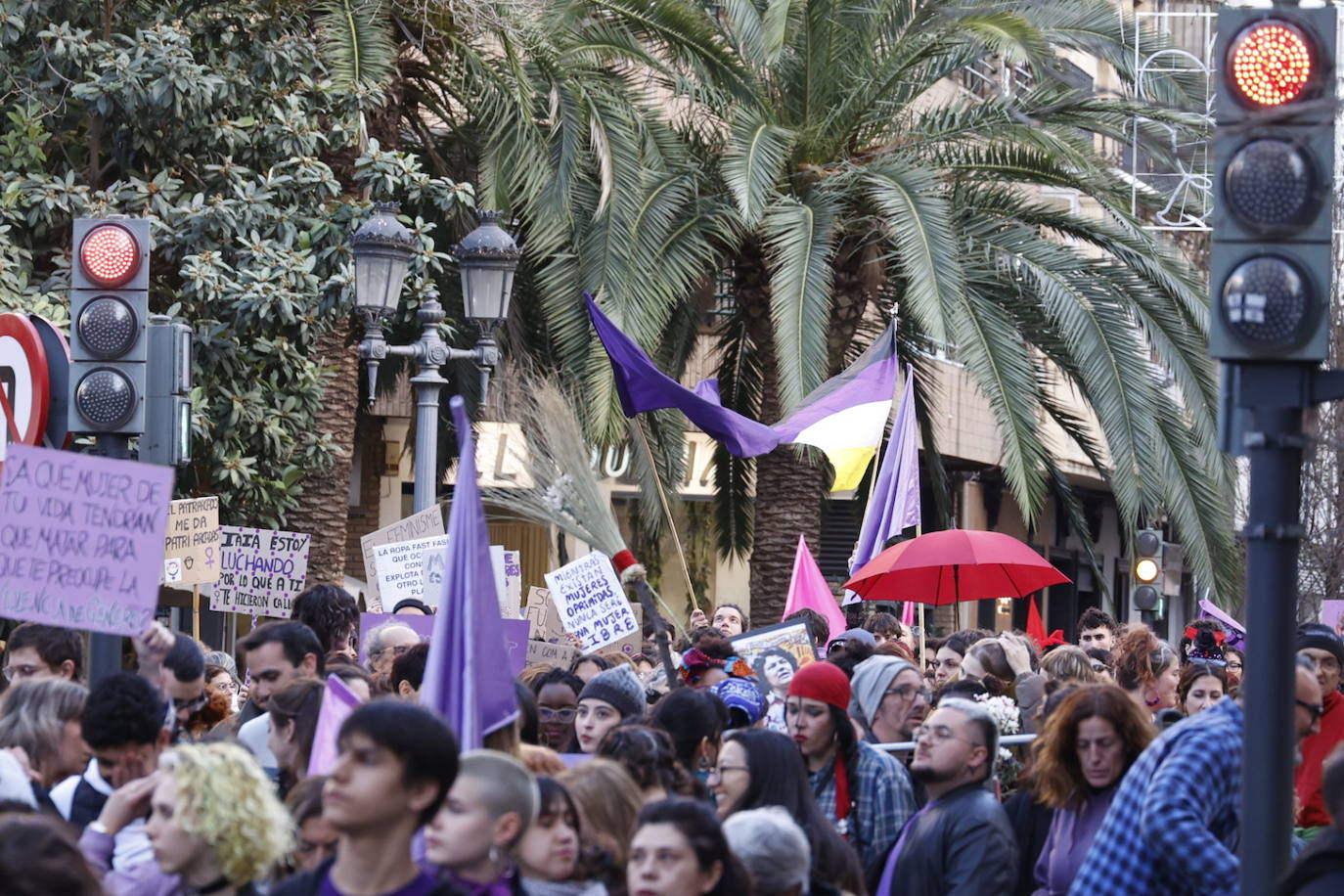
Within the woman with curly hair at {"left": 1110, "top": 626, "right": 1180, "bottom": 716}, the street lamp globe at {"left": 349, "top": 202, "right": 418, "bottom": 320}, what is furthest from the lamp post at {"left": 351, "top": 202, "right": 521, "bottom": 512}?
the woman with curly hair at {"left": 1110, "top": 626, "right": 1180, "bottom": 716}

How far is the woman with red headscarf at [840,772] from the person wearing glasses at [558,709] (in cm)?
149

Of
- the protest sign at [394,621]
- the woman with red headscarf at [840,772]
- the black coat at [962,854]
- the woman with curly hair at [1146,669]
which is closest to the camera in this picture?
the black coat at [962,854]

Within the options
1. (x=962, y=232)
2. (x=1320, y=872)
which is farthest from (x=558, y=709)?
(x=962, y=232)

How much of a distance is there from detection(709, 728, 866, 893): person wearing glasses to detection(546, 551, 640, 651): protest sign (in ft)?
19.5

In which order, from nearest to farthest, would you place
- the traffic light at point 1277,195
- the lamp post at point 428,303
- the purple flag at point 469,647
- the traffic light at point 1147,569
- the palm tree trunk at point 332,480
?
the traffic light at point 1277,195, the purple flag at point 469,647, the lamp post at point 428,303, the palm tree trunk at point 332,480, the traffic light at point 1147,569

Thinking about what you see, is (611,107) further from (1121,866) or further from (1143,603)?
(1121,866)

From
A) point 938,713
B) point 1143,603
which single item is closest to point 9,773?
point 938,713

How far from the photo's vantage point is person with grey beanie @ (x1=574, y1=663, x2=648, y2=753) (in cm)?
751

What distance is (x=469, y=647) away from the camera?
5617 mm

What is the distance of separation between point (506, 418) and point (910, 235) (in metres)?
4.85

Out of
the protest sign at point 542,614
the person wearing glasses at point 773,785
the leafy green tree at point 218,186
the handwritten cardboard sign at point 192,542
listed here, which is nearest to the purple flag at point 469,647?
the person wearing glasses at point 773,785

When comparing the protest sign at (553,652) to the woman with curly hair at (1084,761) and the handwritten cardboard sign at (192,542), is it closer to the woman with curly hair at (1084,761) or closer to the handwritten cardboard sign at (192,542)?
the handwritten cardboard sign at (192,542)

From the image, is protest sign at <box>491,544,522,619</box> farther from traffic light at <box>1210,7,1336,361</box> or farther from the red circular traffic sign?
traffic light at <box>1210,7,1336,361</box>

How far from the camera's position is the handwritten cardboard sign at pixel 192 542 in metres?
12.6
